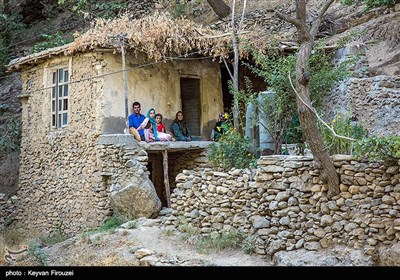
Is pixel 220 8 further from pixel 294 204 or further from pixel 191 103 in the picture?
pixel 294 204

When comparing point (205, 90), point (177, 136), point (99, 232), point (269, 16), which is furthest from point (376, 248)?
point (269, 16)

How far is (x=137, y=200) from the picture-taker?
1248 centimetres

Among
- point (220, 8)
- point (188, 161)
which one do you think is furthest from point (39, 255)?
point (220, 8)

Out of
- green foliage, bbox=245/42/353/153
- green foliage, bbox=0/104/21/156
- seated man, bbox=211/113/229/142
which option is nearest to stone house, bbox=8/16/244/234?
seated man, bbox=211/113/229/142

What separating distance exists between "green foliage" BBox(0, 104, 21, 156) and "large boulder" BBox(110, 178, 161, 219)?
7560mm

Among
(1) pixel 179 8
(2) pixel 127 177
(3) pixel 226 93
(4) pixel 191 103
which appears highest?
(1) pixel 179 8

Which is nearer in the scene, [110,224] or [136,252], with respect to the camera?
[136,252]

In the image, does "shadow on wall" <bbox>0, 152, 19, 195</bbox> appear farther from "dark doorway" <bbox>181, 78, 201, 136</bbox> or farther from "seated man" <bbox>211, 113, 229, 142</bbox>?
"seated man" <bbox>211, 113, 229, 142</bbox>

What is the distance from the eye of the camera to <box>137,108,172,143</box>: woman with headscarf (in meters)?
13.6

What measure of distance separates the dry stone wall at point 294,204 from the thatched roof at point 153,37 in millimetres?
3567

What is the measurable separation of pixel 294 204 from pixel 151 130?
204 inches

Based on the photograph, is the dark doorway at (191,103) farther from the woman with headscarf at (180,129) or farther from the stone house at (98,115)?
the woman with headscarf at (180,129)

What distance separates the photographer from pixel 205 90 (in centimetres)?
1545

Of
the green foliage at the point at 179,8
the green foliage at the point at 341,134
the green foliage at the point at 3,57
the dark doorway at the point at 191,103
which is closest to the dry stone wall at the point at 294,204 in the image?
the green foliage at the point at 341,134
